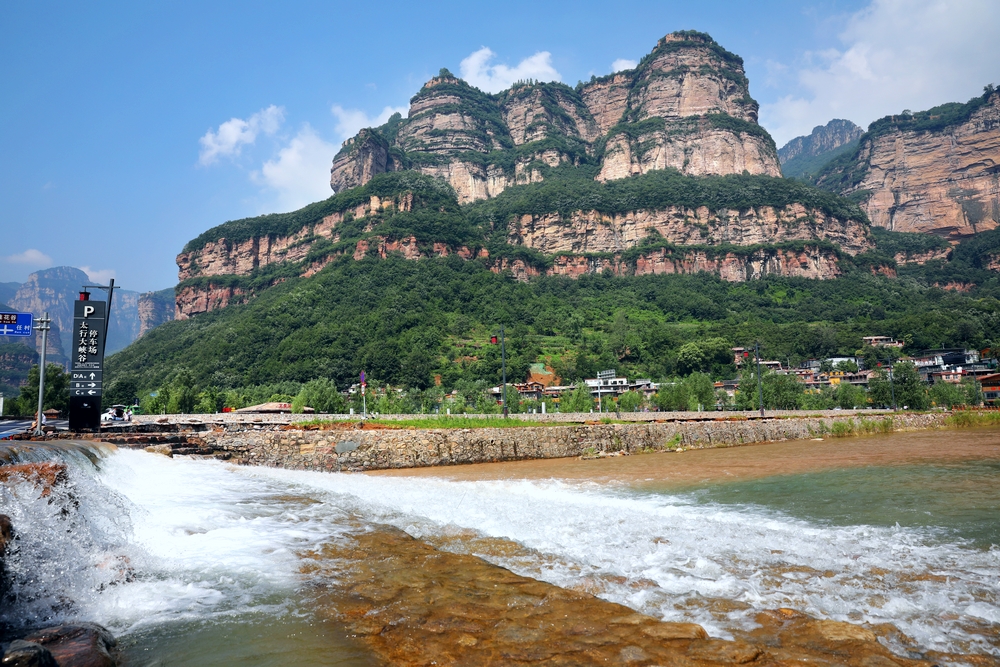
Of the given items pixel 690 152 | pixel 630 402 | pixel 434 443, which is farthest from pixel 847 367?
pixel 690 152

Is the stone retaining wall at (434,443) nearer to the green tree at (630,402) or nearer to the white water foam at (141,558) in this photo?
the white water foam at (141,558)

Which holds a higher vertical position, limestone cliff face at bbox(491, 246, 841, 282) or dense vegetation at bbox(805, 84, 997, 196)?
dense vegetation at bbox(805, 84, 997, 196)

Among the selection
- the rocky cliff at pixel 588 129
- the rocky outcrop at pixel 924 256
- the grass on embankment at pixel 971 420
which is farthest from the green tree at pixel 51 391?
the rocky outcrop at pixel 924 256

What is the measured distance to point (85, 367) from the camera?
18172 mm

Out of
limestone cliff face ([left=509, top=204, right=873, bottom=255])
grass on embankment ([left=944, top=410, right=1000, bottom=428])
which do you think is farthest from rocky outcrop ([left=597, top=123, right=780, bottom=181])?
grass on embankment ([left=944, top=410, right=1000, bottom=428])

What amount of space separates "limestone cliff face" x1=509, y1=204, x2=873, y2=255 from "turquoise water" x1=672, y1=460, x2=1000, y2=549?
117605 millimetres

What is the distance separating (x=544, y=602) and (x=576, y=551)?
1.90m

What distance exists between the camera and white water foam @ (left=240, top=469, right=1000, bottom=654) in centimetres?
426

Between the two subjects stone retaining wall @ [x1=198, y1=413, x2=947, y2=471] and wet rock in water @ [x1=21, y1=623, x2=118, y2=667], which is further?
stone retaining wall @ [x1=198, y1=413, x2=947, y2=471]

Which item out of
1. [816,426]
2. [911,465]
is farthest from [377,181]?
[911,465]

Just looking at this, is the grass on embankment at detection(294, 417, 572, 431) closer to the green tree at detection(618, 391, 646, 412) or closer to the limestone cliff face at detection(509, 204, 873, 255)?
the green tree at detection(618, 391, 646, 412)

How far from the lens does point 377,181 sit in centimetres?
12188

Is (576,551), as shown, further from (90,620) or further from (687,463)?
(687,463)

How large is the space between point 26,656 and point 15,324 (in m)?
21.6
